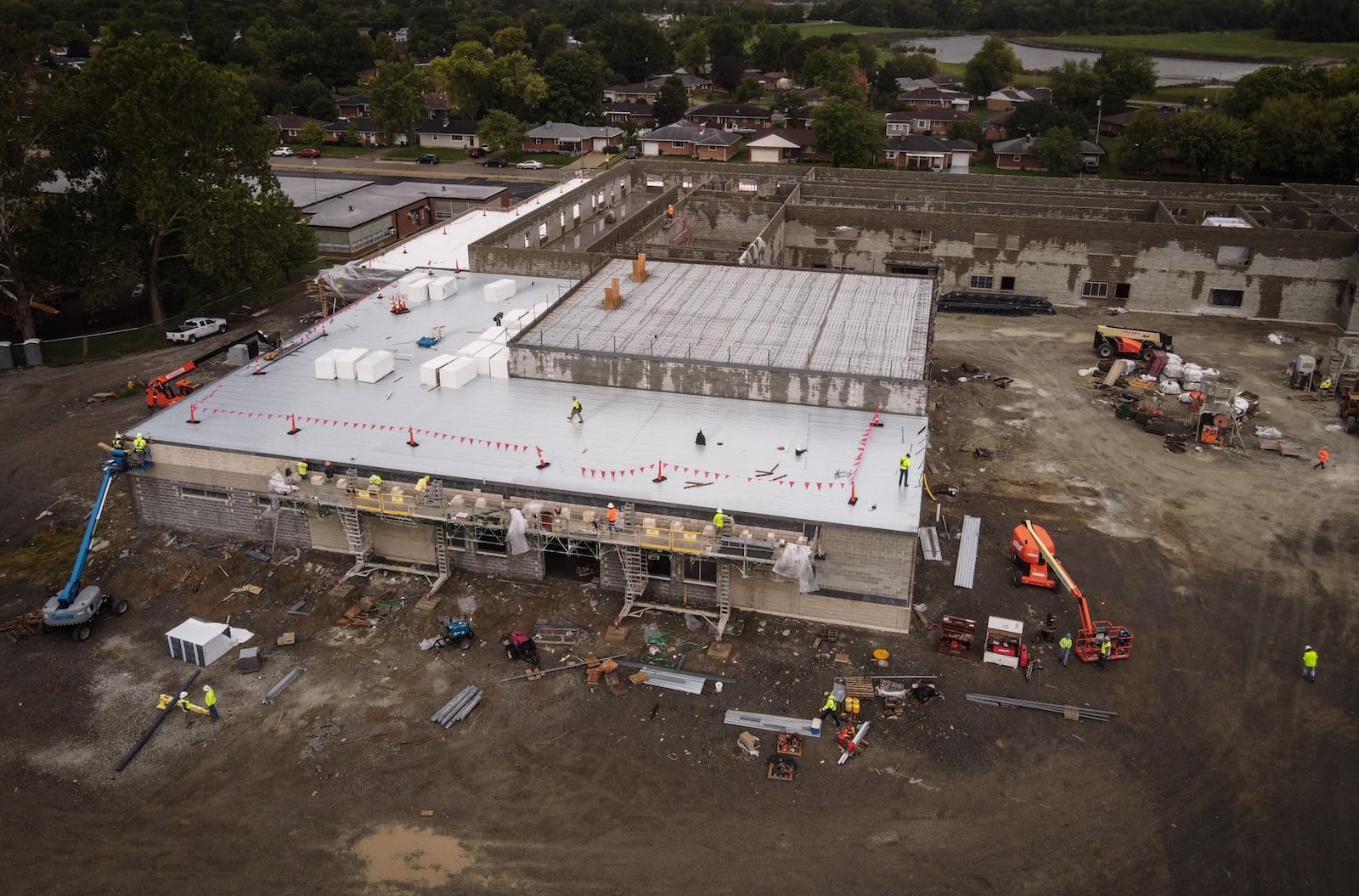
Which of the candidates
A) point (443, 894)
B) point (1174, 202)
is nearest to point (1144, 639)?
point (443, 894)

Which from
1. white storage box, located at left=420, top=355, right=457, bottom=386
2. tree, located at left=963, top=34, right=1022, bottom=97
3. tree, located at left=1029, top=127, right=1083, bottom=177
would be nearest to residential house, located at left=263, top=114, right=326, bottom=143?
tree, located at left=1029, top=127, right=1083, bottom=177

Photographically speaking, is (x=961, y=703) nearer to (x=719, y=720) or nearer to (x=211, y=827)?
(x=719, y=720)

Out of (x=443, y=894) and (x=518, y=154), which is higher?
(x=518, y=154)

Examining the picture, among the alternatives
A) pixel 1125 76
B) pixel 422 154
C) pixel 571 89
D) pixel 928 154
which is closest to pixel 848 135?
pixel 928 154

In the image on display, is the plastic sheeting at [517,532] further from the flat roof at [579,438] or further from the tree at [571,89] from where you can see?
the tree at [571,89]

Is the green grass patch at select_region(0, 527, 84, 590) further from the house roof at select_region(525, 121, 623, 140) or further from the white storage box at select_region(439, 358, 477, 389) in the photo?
the house roof at select_region(525, 121, 623, 140)

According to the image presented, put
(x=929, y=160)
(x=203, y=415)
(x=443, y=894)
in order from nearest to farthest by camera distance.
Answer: (x=443, y=894)
(x=203, y=415)
(x=929, y=160)

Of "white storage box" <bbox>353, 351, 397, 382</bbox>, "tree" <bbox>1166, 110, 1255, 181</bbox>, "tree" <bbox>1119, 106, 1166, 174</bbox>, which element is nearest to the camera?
"white storage box" <bbox>353, 351, 397, 382</bbox>

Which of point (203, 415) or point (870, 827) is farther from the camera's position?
point (203, 415)

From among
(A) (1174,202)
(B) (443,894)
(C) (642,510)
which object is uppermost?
(A) (1174,202)
